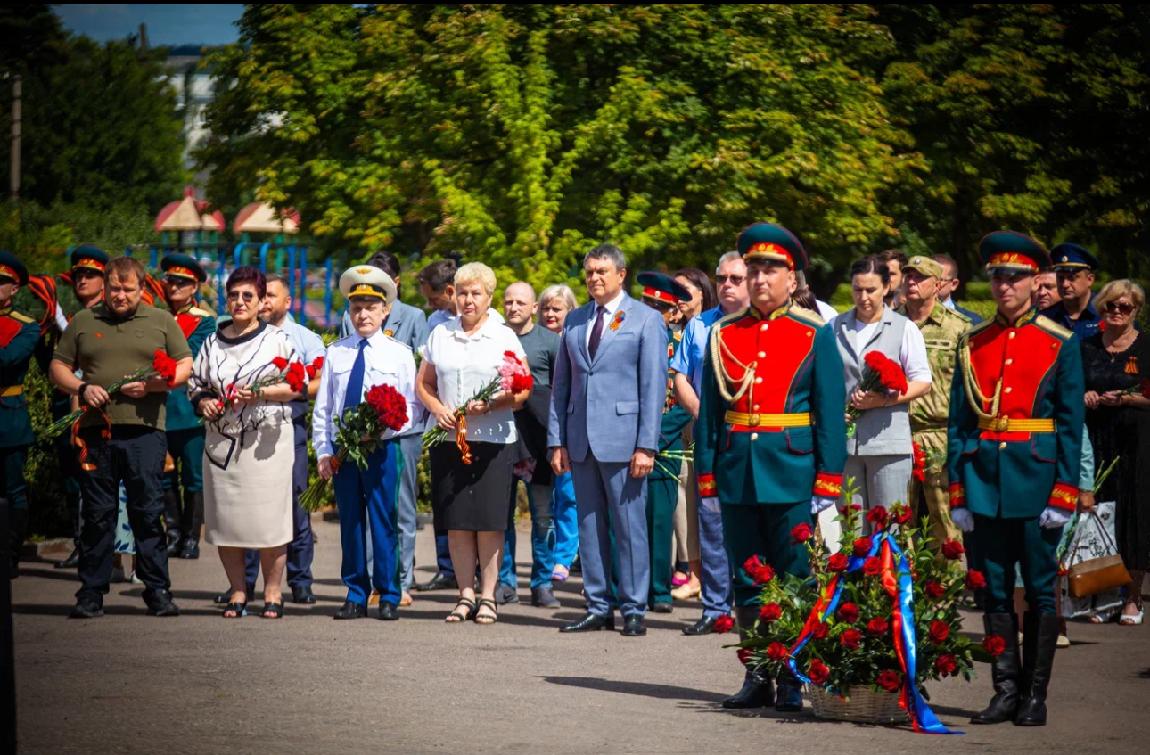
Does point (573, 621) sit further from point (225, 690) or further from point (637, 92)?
point (637, 92)

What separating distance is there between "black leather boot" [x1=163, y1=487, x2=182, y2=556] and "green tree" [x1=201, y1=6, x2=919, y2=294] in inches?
365

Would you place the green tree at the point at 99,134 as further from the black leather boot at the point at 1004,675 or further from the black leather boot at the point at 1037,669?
the black leather boot at the point at 1037,669

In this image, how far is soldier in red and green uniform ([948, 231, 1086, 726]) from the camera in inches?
314

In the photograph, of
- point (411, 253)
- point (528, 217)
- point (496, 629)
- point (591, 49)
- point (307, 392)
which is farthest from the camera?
point (411, 253)

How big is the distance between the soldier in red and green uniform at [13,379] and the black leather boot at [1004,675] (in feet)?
22.0

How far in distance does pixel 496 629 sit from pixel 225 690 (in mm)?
2717

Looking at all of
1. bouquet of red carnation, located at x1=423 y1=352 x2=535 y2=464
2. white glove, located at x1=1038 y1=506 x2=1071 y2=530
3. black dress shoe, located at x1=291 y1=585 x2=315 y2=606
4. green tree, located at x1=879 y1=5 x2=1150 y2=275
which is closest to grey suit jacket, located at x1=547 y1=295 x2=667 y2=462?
bouquet of red carnation, located at x1=423 y1=352 x2=535 y2=464

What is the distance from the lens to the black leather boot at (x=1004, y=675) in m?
7.93

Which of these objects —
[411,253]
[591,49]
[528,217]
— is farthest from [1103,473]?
[411,253]

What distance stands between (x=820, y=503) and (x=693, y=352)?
3.37 meters

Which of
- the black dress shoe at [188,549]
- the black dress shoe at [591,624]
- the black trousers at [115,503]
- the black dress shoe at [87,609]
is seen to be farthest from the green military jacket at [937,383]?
the black dress shoe at [188,549]

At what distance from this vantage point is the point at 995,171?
30.3 m

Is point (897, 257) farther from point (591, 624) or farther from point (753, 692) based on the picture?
point (753, 692)

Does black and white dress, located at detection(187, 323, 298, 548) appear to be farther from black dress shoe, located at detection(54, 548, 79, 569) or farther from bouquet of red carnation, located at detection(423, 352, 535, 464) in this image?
black dress shoe, located at detection(54, 548, 79, 569)
